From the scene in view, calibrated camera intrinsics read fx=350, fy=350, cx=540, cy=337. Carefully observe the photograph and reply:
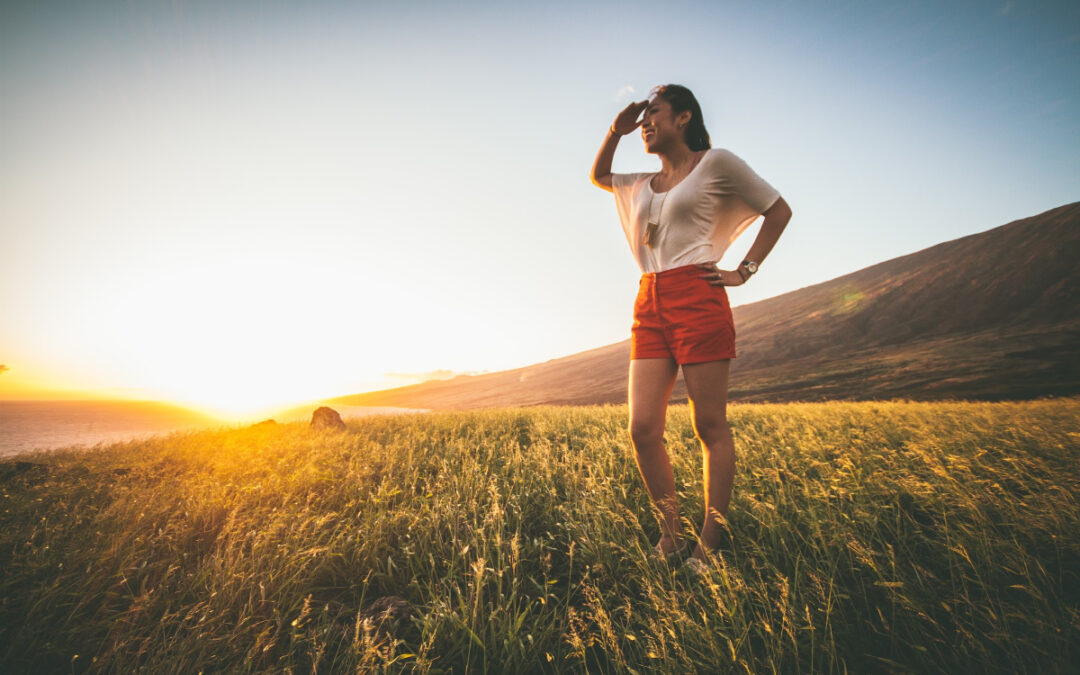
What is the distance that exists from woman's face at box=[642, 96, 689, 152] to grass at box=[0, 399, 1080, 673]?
2.19 metres

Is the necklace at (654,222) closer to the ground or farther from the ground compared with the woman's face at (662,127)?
closer to the ground

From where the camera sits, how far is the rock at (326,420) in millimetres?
7406

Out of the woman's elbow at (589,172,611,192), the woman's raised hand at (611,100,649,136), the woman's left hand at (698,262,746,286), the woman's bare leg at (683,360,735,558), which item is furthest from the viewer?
the woman's elbow at (589,172,611,192)

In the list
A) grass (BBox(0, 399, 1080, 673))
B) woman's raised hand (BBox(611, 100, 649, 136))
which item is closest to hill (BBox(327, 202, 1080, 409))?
grass (BBox(0, 399, 1080, 673))

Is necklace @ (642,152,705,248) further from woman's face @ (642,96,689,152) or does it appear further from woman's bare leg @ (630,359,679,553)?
woman's bare leg @ (630,359,679,553)

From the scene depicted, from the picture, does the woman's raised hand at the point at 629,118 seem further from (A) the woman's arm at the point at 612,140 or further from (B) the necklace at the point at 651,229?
(B) the necklace at the point at 651,229

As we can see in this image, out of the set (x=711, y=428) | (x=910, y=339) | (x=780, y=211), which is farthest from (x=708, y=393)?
(x=910, y=339)

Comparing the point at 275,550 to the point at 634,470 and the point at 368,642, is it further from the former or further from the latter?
the point at 634,470

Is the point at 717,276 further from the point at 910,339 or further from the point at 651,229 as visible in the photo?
the point at 910,339

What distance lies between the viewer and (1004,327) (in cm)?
3900

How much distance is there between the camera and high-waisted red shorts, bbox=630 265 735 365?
5.78 feet

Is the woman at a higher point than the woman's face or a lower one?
lower

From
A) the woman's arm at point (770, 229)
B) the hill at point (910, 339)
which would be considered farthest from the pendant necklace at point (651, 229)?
the hill at point (910, 339)

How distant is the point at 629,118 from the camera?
92.5 inches
